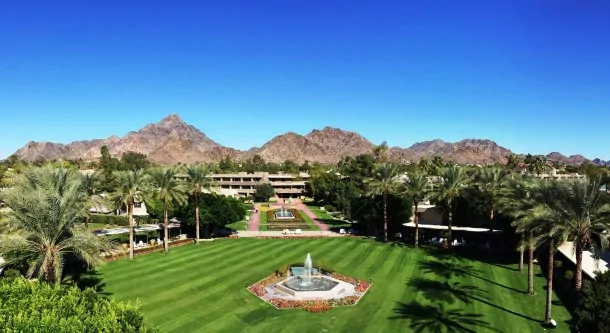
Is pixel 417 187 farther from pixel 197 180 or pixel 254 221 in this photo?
pixel 254 221

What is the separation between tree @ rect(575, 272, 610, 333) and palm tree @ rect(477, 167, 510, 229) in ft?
81.0

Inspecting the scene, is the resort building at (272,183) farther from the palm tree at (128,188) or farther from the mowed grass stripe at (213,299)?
the mowed grass stripe at (213,299)

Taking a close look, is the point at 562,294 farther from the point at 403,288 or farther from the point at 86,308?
the point at 86,308

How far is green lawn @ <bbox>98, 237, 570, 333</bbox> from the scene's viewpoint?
28.3m

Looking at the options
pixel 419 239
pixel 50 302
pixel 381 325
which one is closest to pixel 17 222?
pixel 50 302

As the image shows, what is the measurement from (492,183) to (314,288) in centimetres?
2478

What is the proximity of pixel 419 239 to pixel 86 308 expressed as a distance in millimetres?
47699

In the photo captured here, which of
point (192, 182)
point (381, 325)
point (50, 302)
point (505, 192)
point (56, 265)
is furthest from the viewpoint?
point (192, 182)

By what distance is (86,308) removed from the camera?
19.0 metres

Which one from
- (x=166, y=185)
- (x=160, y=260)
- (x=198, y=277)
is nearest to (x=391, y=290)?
(x=198, y=277)

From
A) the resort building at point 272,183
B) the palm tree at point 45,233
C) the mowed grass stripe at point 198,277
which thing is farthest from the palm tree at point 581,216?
the resort building at point 272,183

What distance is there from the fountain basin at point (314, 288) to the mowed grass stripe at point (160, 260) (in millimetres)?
13766

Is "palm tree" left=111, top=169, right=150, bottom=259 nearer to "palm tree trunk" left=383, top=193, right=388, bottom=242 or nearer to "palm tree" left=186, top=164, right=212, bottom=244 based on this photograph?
"palm tree" left=186, top=164, right=212, bottom=244

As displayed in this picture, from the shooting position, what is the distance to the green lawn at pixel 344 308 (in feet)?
92.7
